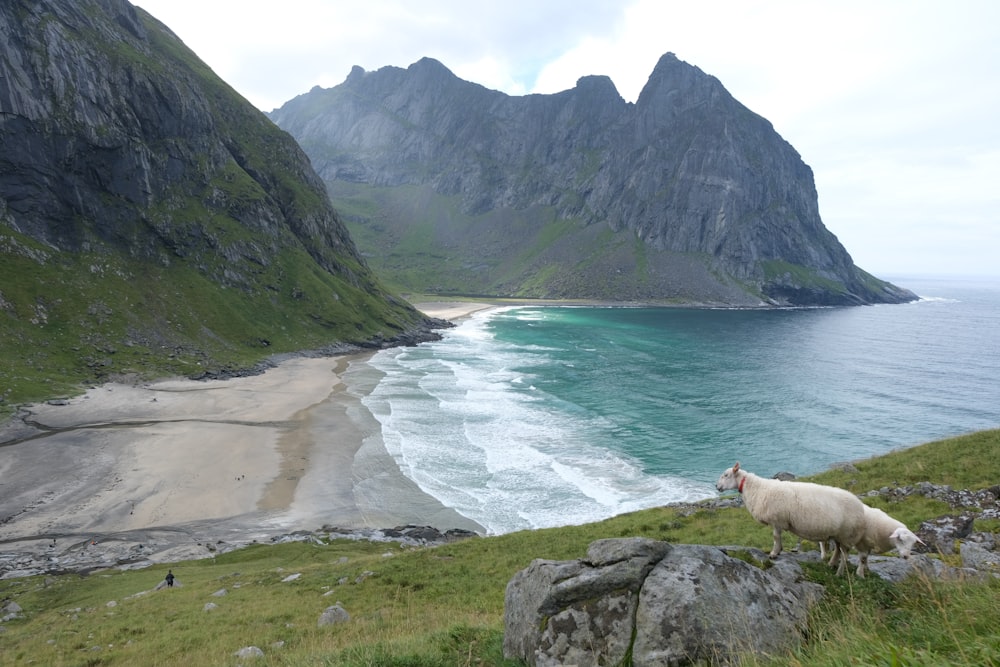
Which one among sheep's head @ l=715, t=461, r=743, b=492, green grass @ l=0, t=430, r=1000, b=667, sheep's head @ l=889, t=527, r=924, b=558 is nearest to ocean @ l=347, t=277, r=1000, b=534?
green grass @ l=0, t=430, r=1000, b=667

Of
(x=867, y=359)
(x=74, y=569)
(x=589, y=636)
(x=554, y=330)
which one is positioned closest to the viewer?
(x=589, y=636)

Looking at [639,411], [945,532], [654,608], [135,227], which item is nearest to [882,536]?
[654,608]

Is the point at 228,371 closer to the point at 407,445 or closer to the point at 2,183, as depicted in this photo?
the point at 407,445

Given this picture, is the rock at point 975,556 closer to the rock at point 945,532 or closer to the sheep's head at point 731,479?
the rock at point 945,532

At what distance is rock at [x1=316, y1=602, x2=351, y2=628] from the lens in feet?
57.8

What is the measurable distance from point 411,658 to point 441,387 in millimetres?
75754

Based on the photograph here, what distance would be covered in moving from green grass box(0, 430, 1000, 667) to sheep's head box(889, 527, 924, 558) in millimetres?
1501

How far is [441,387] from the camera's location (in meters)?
84.5

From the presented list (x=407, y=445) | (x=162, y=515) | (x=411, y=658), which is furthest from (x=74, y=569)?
(x=411, y=658)

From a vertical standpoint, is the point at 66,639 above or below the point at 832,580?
below

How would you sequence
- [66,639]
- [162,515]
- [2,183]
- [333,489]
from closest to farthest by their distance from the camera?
[66,639]
[162,515]
[333,489]
[2,183]

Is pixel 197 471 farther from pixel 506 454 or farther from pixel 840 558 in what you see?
pixel 840 558

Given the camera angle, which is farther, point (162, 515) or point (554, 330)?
point (554, 330)

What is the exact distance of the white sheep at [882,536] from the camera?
10.9 meters
